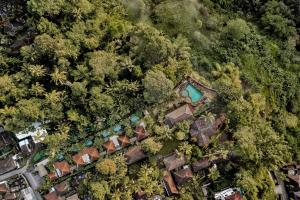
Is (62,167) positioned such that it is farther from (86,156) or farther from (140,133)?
(140,133)

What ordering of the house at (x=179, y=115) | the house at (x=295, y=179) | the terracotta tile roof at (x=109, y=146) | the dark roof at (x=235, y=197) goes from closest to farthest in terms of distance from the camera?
1. the terracotta tile roof at (x=109, y=146)
2. the house at (x=179, y=115)
3. the dark roof at (x=235, y=197)
4. the house at (x=295, y=179)

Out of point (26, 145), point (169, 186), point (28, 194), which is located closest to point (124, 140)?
point (169, 186)

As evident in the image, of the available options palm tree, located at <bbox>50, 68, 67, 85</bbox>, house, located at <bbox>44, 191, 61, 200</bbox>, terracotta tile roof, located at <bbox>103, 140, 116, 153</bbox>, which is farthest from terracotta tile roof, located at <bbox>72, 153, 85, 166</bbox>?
palm tree, located at <bbox>50, 68, 67, 85</bbox>

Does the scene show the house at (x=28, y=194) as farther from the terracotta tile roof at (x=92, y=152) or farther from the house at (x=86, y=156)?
the terracotta tile roof at (x=92, y=152)

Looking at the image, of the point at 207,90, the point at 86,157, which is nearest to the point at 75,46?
the point at 86,157

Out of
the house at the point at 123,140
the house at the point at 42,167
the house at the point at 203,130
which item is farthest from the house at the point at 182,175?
the house at the point at 42,167

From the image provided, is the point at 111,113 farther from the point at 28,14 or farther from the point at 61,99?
the point at 28,14
